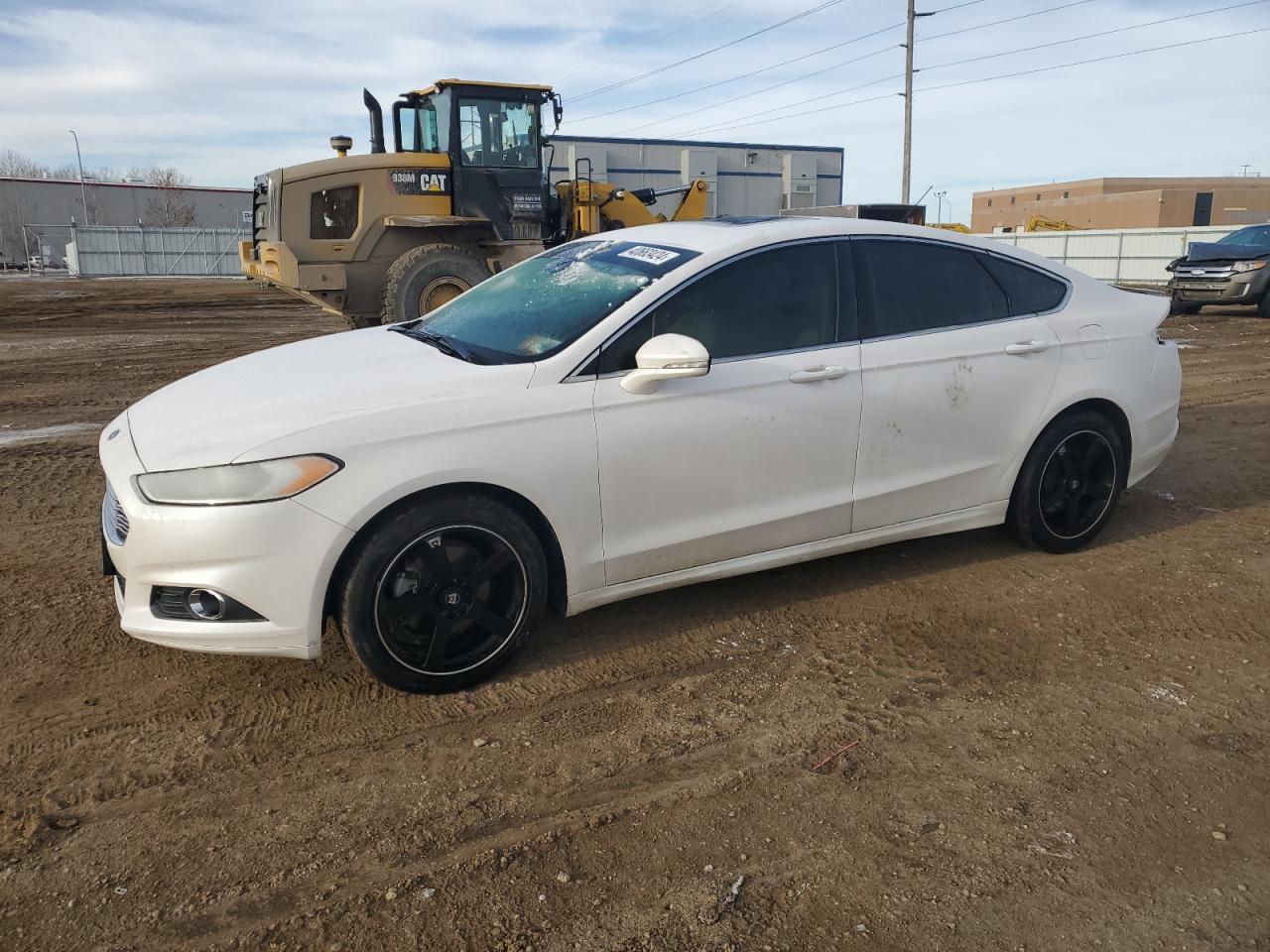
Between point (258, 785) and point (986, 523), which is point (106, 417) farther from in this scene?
point (986, 523)

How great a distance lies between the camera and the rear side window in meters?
12.2

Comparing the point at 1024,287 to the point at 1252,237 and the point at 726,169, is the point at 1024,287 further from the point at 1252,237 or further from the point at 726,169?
the point at 726,169

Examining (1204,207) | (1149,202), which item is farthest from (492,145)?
(1204,207)

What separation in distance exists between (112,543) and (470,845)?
1.68 meters

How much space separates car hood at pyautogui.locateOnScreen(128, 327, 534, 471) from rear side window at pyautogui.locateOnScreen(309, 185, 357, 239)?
29.1ft

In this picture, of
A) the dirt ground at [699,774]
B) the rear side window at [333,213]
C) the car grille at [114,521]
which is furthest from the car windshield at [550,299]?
the rear side window at [333,213]

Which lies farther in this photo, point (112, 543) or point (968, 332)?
point (968, 332)

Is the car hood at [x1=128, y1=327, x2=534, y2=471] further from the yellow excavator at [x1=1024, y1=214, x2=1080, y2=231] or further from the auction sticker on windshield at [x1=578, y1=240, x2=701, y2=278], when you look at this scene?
the yellow excavator at [x1=1024, y1=214, x2=1080, y2=231]

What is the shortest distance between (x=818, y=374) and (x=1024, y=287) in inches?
55.7

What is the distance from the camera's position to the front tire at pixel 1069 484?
4.68 metres

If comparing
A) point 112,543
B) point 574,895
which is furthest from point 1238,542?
point 112,543

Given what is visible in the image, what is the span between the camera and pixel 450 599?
3.36 meters

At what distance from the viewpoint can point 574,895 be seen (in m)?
2.46

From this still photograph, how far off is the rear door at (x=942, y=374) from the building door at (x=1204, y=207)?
72.2 m
